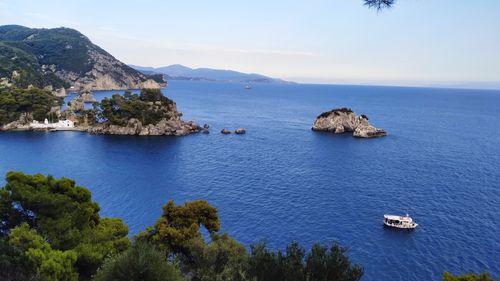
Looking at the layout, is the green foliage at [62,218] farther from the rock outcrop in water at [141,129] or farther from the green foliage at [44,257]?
the rock outcrop in water at [141,129]

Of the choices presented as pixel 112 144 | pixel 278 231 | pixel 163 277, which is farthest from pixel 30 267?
pixel 112 144

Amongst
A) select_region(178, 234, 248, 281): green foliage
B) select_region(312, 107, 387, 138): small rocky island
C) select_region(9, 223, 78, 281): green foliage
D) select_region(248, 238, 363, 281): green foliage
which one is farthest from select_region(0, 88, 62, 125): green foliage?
select_region(248, 238, 363, 281): green foliage

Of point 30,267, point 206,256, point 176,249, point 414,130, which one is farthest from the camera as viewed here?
point 414,130

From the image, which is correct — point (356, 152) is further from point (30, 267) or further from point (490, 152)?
point (30, 267)

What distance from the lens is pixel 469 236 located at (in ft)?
178

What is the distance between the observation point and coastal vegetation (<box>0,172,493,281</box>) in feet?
67.5

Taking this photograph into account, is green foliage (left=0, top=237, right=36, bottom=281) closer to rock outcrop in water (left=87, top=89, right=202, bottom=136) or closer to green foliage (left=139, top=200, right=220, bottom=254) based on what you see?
green foliage (left=139, top=200, right=220, bottom=254)

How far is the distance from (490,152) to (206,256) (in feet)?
351

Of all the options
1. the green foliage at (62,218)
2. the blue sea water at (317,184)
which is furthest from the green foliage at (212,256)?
the blue sea water at (317,184)

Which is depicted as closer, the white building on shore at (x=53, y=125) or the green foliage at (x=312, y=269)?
the green foliage at (x=312, y=269)

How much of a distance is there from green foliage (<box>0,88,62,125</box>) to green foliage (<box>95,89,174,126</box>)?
826 inches

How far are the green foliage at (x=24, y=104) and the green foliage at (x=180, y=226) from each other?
117638 millimetres

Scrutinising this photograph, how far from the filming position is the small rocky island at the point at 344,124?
136 m

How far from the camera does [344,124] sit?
141 metres
